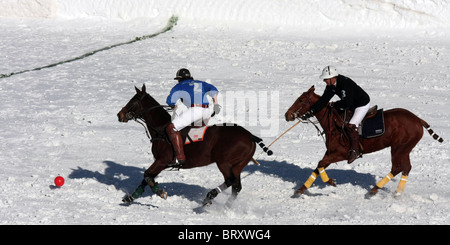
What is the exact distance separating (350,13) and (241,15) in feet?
16.7

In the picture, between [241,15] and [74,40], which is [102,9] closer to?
[74,40]

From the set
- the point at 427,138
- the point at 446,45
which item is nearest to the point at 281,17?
the point at 446,45

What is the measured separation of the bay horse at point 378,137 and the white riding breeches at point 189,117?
1.67m

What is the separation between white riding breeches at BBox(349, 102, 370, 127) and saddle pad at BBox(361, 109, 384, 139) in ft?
0.45

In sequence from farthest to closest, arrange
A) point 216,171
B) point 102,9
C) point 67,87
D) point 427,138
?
point 102,9 → point 67,87 → point 427,138 → point 216,171

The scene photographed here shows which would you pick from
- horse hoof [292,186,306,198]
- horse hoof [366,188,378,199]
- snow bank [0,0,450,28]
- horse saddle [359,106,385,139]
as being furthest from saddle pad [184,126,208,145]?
snow bank [0,0,450,28]

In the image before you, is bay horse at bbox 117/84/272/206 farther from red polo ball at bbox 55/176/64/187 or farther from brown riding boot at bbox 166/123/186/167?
red polo ball at bbox 55/176/64/187

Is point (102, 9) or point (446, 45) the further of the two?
point (102, 9)

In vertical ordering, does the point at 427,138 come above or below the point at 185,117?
below

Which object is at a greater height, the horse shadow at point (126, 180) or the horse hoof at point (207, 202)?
the horse hoof at point (207, 202)

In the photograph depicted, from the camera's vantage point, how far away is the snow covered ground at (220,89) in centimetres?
1119

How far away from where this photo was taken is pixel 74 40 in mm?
28219

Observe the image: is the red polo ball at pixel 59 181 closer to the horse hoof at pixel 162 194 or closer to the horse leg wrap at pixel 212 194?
the horse hoof at pixel 162 194

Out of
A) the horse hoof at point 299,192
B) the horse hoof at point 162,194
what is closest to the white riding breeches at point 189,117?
the horse hoof at point 162,194
